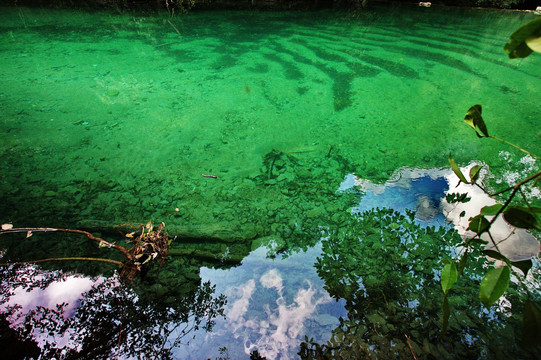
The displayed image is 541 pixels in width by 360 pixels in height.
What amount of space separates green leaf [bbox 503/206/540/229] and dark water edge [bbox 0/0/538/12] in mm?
10921

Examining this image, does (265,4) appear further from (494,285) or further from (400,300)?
(494,285)

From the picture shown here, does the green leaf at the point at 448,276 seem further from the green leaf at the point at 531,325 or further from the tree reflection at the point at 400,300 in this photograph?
the tree reflection at the point at 400,300

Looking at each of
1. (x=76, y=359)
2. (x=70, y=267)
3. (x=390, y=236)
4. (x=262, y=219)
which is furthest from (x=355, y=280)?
(x=70, y=267)

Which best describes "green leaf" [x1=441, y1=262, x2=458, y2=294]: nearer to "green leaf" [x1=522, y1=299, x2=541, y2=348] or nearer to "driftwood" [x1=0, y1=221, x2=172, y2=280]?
"green leaf" [x1=522, y1=299, x2=541, y2=348]

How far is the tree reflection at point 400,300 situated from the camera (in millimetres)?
1333

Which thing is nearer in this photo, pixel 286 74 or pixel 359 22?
pixel 286 74

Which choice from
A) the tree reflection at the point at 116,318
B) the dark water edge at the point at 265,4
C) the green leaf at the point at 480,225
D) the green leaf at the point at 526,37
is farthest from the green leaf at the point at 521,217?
the dark water edge at the point at 265,4

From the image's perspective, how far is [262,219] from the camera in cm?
212

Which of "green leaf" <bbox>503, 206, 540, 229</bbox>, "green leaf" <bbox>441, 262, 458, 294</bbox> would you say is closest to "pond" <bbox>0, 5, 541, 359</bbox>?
"green leaf" <bbox>441, 262, 458, 294</bbox>

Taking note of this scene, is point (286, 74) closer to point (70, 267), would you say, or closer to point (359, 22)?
point (70, 267)

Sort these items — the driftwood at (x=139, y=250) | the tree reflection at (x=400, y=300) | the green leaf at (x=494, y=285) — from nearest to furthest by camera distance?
1. the green leaf at (x=494, y=285)
2. the tree reflection at (x=400, y=300)
3. the driftwood at (x=139, y=250)

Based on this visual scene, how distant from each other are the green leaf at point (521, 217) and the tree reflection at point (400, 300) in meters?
1.11

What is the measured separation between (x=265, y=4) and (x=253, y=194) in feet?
34.9

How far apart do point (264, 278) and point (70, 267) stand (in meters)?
1.24
